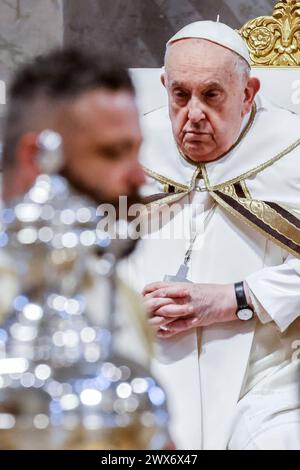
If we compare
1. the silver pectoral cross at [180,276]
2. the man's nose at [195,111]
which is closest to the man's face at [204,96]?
the man's nose at [195,111]

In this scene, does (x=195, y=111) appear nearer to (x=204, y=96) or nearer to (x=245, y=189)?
(x=204, y=96)

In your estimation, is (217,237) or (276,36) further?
(276,36)

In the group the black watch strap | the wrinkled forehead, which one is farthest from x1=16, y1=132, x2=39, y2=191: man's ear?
the black watch strap

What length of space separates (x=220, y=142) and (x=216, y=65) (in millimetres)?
238

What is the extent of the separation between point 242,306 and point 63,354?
56cm

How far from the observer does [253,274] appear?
10.1 feet

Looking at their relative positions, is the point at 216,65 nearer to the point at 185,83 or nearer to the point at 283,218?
the point at 185,83

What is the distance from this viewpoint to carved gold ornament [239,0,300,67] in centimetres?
332

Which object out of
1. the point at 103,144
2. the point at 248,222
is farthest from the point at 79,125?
the point at 248,222

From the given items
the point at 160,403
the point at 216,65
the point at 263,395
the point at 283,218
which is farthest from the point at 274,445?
the point at 216,65

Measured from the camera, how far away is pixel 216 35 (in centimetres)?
311

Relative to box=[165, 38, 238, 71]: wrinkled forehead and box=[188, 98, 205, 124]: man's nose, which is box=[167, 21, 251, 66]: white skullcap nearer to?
box=[165, 38, 238, 71]: wrinkled forehead

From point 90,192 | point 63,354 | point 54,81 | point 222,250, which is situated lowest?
point 63,354

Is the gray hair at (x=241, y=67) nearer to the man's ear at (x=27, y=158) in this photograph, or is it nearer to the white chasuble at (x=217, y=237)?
the white chasuble at (x=217, y=237)
